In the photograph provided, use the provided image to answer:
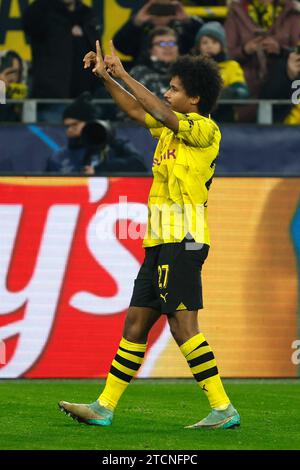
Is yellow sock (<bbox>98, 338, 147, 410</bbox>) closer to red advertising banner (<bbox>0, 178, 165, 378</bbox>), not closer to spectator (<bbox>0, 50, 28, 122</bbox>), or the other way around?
red advertising banner (<bbox>0, 178, 165, 378</bbox>)

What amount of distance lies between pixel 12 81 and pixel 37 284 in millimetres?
3448

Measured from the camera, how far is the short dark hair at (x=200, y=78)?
24.8ft

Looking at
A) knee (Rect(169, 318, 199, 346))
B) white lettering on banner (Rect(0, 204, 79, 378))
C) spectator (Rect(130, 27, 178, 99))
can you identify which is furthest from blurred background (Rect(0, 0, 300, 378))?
knee (Rect(169, 318, 199, 346))

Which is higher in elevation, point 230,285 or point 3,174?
point 3,174

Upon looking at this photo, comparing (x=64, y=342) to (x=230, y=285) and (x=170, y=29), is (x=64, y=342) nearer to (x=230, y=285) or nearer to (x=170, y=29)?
(x=230, y=285)

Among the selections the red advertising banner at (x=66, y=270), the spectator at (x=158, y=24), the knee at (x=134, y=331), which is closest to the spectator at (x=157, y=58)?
the spectator at (x=158, y=24)

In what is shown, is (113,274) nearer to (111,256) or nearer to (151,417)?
(111,256)

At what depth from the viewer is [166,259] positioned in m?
7.50

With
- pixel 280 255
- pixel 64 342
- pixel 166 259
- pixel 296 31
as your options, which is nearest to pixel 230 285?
pixel 280 255

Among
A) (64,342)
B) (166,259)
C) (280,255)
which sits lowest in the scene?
(64,342)

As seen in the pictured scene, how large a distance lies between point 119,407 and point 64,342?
6.46 ft

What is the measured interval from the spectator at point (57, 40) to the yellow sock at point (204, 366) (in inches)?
249

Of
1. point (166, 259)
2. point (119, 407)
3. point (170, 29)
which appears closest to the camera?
point (166, 259)

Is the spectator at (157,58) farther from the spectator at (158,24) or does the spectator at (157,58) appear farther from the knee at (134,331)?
the knee at (134,331)
